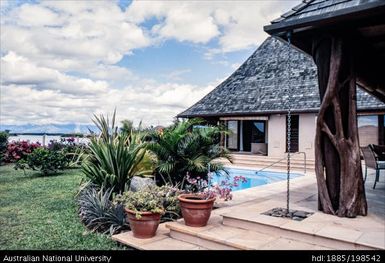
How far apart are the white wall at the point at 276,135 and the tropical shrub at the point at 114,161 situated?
449 inches

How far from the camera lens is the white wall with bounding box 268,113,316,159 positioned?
620 inches

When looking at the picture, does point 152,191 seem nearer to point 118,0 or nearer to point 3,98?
point 118,0

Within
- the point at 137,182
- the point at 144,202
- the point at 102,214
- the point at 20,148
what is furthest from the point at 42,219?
the point at 20,148

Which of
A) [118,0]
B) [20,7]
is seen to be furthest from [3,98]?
[118,0]

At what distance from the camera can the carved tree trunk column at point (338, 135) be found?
14.8 feet

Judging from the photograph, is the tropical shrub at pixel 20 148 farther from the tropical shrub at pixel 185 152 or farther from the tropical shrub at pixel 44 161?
the tropical shrub at pixel 185 152

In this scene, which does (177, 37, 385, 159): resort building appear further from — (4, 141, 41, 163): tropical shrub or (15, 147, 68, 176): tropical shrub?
(4, 141, 41, 163): tropical shrub

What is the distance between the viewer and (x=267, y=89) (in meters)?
18.0

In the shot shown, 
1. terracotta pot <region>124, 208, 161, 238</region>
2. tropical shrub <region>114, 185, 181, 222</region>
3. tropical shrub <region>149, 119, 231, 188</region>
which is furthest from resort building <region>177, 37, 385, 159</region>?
terracotta pot <region>124, 208, 161, 238</region>

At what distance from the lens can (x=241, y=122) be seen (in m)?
21.5

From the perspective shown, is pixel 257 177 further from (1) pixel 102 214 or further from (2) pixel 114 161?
(1) pixel 102 214

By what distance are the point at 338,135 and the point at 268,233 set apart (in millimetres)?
1748

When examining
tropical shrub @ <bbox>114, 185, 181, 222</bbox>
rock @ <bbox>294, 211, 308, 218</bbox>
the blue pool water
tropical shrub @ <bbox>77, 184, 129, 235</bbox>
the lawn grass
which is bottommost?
the blue pool water
